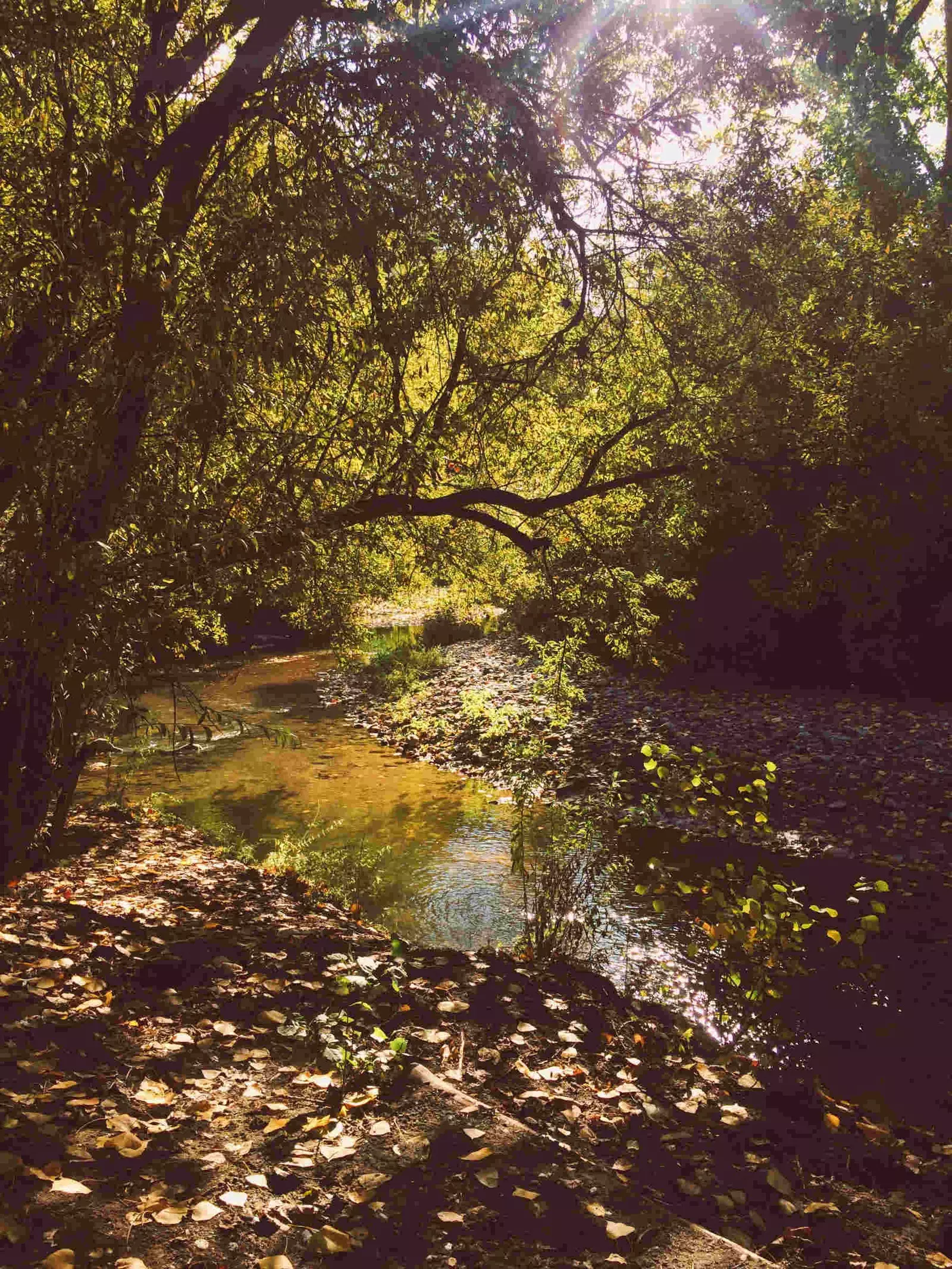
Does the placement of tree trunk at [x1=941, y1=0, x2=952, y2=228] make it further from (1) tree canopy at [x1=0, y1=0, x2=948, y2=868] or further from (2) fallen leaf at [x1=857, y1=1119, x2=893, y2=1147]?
(2) fallen leaf at [x1=857, y1=1119, x2=893, y2=1147]

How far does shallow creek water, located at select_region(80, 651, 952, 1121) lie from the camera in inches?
235

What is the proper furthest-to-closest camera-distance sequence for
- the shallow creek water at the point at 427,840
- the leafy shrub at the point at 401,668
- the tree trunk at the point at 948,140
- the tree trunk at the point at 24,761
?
the leafy shrub at the point at 401,668 → the tree trunk at the point at 948,140 → the shallow creek water at the point at 427,840 → the tree trunk at the point at 24,761

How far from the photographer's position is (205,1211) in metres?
2.89

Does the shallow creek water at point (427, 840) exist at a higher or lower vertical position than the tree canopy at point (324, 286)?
lower

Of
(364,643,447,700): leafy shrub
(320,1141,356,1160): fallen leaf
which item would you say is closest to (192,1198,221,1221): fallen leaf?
(320,1141,356,1160): fallen leaf

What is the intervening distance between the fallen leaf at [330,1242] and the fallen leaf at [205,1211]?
0.36 m

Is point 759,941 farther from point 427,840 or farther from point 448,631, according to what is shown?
point 448,631

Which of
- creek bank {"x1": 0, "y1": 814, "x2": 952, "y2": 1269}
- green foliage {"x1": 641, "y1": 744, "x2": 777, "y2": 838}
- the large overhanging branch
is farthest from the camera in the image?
green foliage {"x1": 641, "y1": 744, "x2": 777, "y2": 838}

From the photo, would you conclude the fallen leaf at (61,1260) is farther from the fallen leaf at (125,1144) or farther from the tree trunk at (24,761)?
the tree trunk at (24,761)

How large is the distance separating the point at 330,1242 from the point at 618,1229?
1.03m

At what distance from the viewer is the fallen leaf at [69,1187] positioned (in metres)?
2.80

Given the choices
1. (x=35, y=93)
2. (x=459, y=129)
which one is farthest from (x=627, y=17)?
(x=35, y=93)

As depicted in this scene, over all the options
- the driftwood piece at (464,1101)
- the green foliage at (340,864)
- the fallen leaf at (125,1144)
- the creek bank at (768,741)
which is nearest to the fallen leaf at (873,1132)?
the driftwood piece at (464,1101)

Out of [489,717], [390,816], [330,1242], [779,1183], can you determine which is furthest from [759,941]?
[489,717]
